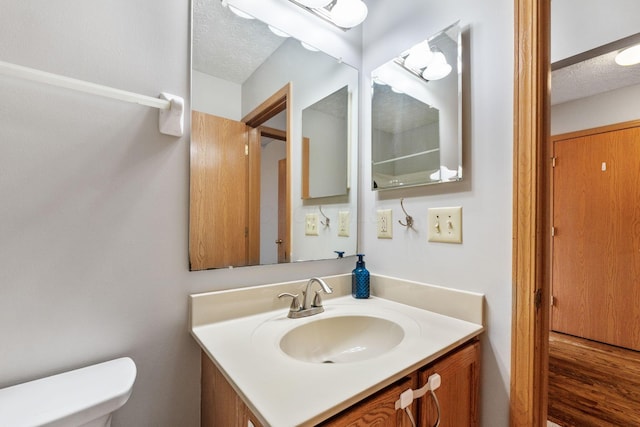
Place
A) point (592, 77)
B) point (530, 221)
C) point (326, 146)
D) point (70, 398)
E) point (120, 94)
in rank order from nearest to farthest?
point (70, 398)
point (120, 94)
point (530, 221)
point (326, 146)
point (592, 77)

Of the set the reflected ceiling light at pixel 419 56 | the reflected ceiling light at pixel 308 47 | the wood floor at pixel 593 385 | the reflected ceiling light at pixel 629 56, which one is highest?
the reflected ceiling light at pixel 629 56

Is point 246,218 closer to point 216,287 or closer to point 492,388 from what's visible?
point 216,287

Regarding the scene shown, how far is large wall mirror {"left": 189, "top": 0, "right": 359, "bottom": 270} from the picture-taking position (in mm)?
875

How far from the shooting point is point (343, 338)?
3.14 feet

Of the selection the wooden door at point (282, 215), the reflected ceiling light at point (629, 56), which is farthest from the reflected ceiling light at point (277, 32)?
the reflected ceiling light at point (629, 56)

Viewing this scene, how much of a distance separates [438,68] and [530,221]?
62 cm

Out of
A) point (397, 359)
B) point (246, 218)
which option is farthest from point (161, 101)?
point (397, 359)

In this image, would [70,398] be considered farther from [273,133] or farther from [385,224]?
[385,224]

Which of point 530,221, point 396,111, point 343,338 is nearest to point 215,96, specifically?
point 396,111

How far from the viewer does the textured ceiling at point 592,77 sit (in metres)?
1.98

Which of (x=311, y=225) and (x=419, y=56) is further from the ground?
(x=419, y=56)

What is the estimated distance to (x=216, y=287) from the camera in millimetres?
882

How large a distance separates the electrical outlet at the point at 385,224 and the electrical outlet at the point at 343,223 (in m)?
0.15

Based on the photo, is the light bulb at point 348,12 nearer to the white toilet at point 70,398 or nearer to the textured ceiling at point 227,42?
the textured ceiling at point 227,42
